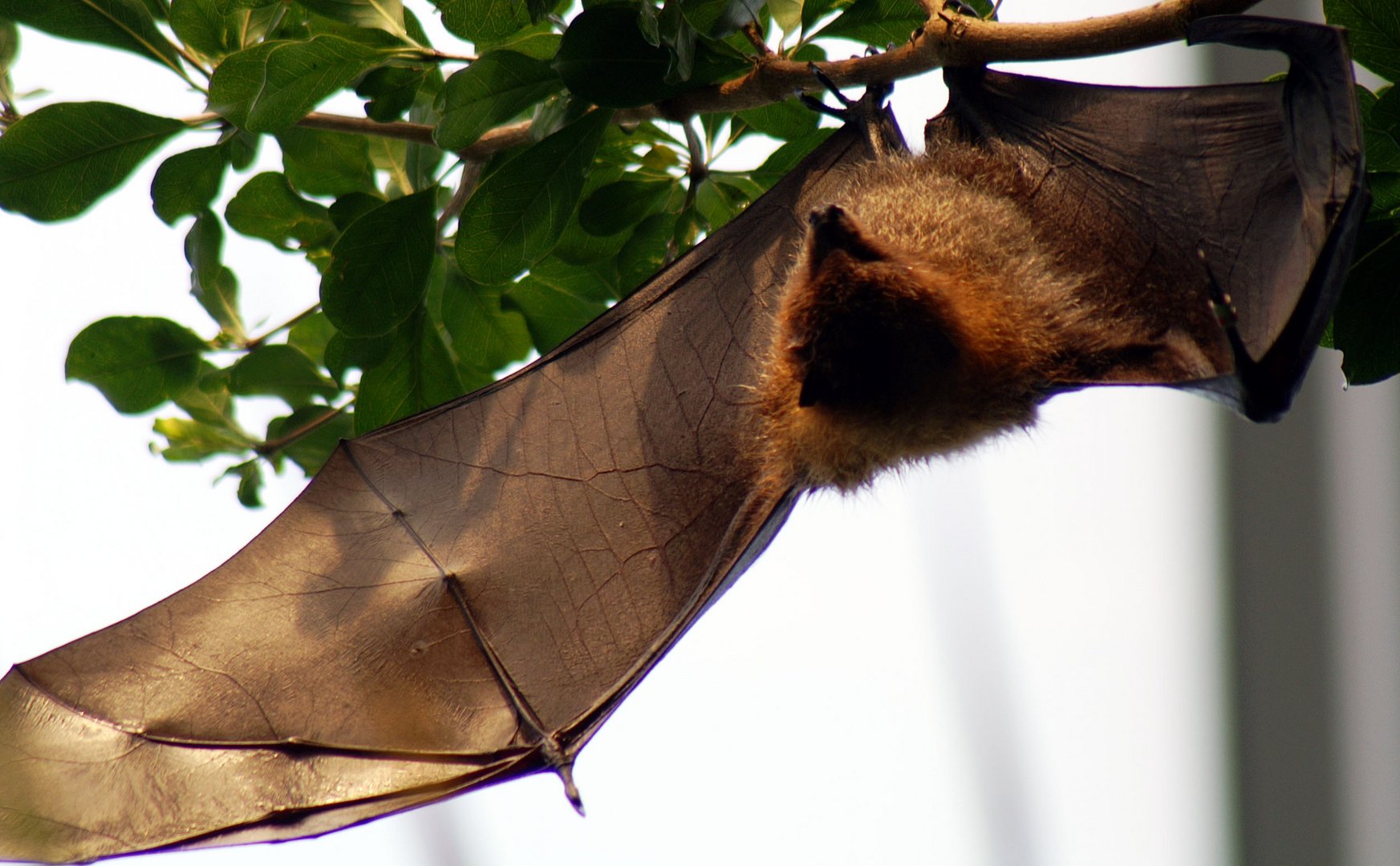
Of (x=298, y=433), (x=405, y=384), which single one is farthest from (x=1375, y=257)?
(x=298, y=433)

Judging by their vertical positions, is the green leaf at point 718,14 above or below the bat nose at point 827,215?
above

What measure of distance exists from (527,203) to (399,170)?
721 mm

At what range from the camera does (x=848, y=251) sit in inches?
78.4

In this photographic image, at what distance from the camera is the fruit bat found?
A: 74.0 inches

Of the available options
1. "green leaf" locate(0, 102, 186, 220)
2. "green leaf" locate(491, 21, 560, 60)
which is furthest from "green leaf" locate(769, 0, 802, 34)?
"green leaf" locate(0, 102, 186, 220)

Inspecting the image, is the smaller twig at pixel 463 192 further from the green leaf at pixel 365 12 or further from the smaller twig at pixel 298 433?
the smaller twig at pixel 298 433

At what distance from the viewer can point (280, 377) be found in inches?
105

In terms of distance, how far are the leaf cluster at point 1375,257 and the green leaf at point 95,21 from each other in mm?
2256

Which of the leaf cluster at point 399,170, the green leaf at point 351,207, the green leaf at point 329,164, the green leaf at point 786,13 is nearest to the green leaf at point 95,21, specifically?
the leaf cluster at point 399,170

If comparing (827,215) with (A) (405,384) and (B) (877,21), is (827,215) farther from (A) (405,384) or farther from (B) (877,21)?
(A) (405,384)

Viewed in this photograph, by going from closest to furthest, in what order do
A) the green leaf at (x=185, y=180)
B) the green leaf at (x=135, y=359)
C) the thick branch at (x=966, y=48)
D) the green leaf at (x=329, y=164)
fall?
the thick branch at (x=966, y=48), the green leaf at (x=185, y=180), the green leaf at (x=329, y=164), the green leaf at (x=135, y=359)

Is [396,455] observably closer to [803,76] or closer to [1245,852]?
[803,76]

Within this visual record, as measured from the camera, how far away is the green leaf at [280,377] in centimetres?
263

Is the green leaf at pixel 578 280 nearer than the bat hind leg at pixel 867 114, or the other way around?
the bat hind leg at pixel 867 114
